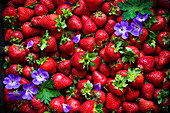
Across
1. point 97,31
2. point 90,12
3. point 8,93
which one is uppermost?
point 90,12

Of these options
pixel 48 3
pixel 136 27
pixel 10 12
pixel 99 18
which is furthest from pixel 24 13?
pixel 136 27

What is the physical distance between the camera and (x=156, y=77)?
5.56 ft

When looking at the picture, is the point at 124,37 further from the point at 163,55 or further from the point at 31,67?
the point at 31,67

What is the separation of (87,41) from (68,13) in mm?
355

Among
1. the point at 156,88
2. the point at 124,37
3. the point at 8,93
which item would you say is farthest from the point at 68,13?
the point at 156,88

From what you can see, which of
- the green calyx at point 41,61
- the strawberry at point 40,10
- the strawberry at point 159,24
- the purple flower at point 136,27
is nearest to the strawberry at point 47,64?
the green calyx at point 41,61

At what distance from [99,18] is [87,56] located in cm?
44

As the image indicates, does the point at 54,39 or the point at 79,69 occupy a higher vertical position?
the point at 54,39

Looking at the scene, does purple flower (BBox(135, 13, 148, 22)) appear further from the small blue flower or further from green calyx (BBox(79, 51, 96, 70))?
the small blue flower

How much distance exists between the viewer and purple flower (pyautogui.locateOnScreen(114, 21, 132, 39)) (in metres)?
1.71

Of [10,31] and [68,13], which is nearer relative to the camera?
[68,13]

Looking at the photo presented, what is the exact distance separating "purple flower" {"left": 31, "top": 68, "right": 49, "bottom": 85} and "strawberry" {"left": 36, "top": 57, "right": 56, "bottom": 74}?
4 centimetres

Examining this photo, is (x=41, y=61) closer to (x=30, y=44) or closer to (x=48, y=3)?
(x=30, y=44)

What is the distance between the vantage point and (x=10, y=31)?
1820 millimetres
